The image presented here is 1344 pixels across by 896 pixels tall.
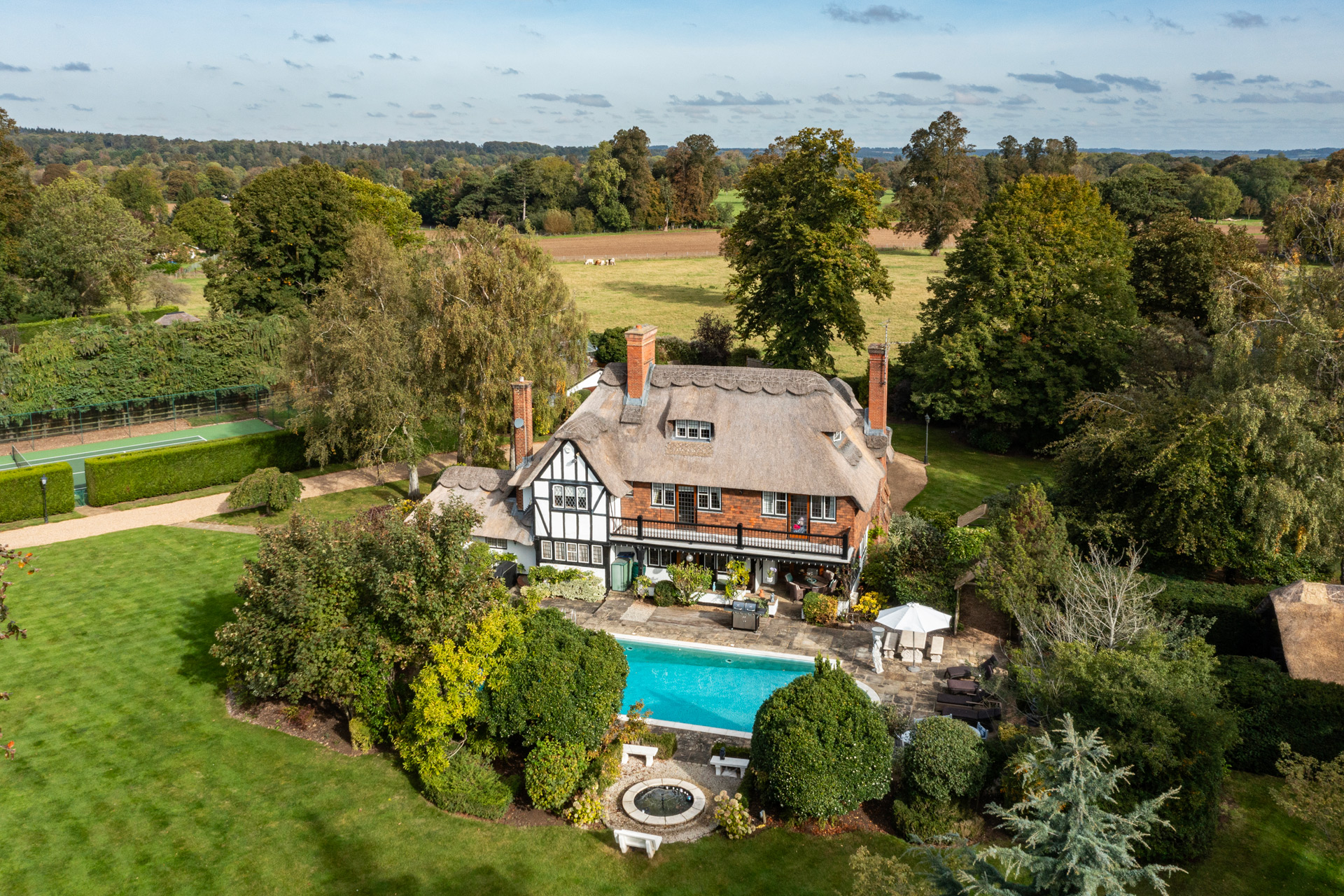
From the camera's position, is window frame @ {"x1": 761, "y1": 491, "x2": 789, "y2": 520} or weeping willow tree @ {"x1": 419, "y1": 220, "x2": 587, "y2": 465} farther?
weeping willow tree @ {"x1": 419, "y1": 220, "x2": 587, "y2": 465}

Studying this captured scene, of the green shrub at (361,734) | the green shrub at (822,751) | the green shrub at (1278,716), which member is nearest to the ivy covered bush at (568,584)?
the green shrub at (361,734)

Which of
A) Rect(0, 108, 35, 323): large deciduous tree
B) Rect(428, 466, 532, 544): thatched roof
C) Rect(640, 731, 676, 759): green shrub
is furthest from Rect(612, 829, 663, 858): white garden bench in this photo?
Rect(0, 108, 35, 323): large deciduous tree

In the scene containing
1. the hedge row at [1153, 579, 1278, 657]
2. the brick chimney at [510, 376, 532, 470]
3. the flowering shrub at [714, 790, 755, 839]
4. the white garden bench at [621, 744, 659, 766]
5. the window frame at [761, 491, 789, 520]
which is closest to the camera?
the flowering shrub at [714, 790, 755, 839]

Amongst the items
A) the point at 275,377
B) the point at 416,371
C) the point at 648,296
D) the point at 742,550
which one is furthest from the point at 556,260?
the point at 742,550

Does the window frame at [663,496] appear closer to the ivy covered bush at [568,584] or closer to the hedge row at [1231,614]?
the ivy covered bush at [568,584]

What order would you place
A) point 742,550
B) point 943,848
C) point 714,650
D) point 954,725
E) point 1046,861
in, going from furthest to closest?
point 742,550 < point 714,650 < point 954,725 < point 943,848 < point 1046,861

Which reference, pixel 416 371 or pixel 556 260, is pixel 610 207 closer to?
pixel 556 260

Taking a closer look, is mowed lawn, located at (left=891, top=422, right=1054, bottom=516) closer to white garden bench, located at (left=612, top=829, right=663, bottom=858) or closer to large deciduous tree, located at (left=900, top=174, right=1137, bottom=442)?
large deciduous tree, located at (left=900, top=174, right=1137, bottom=442)

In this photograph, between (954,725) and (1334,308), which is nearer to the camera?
(954,725)
